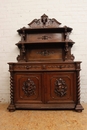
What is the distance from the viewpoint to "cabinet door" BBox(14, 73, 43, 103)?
227cm

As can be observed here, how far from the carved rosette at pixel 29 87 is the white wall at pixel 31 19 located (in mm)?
700

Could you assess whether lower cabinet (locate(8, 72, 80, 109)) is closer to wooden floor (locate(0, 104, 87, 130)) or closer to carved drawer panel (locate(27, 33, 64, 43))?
wooden floor (locate(0, 104, 87, 130))

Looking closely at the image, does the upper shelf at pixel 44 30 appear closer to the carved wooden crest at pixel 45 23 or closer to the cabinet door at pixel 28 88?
the carved wooden crest at pixel 45 23

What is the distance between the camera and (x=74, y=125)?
5.71 ft

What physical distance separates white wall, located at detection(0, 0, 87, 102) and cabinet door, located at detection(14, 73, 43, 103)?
608 millimetres

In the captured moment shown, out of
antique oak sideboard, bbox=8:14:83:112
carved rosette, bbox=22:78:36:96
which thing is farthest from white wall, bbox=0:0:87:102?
carved rosette, bbox=22:78:36:96

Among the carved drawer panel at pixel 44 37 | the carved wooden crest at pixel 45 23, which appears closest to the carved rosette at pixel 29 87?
the carved drawer panel at pixel 44 37

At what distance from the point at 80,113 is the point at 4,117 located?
117 cm

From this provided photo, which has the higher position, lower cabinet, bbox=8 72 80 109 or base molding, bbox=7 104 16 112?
lower cabinet, bbox=8 72 80 109

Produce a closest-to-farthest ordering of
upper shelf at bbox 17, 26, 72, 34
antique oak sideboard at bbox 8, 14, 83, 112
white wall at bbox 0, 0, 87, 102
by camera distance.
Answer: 1. antique oak sideboard at bbox 8, 14, 83, 112
2. upper shelf at bbox 17, 26, 72, 34
3. white wall at bbox 0, 0, 87, 102

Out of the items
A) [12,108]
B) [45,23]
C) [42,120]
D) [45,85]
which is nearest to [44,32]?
[45,23]

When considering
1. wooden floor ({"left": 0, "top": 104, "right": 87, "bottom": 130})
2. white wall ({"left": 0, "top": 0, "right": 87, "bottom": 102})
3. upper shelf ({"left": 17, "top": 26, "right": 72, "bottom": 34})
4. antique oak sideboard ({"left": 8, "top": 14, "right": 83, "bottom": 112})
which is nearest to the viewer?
wooden floor ({"left": 0, "top": 104, "right": 87, "bottom": 130})

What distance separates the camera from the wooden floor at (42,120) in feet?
5.57

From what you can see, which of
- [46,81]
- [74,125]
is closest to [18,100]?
[46,81]
